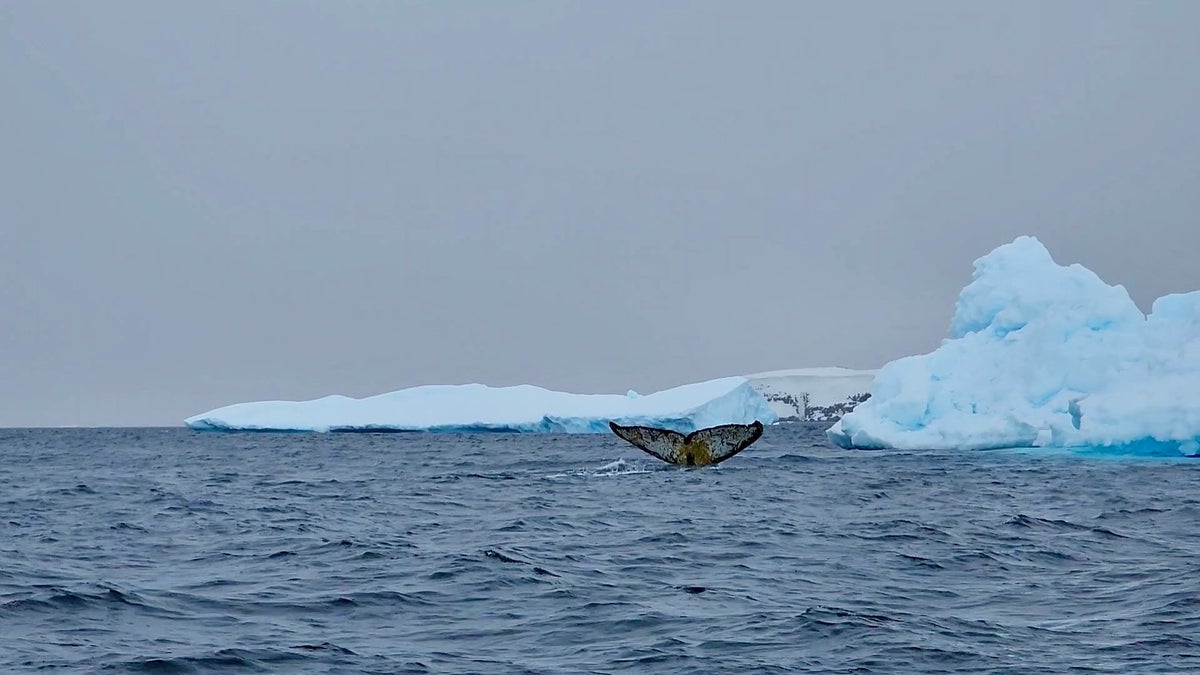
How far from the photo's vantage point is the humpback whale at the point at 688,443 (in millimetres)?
27672

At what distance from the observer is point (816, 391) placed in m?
128

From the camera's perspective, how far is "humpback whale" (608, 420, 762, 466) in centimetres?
Answer: 2767

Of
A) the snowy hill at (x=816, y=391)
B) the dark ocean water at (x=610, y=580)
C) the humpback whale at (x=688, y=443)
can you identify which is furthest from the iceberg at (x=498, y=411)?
the snowy hill at (x=816, y=391)

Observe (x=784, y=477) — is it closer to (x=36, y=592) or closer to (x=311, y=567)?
(x=311, y=567)

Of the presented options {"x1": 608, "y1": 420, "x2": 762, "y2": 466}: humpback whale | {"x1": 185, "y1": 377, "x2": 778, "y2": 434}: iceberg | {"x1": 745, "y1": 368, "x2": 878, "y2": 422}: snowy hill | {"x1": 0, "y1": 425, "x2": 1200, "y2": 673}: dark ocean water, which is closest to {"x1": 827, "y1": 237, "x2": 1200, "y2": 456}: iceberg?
{"x1": 608, "y1": 420, "x2": 762, "y2": 466}: humpback whale

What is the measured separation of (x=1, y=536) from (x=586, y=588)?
8.04 meters

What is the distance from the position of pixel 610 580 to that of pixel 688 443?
18569 millimetres

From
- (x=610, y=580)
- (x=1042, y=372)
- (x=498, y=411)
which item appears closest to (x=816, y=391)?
(x=498, y=411)

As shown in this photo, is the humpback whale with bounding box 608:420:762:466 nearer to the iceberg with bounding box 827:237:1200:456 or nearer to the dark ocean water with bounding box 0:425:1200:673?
the dark ocean water with bounding box 0:425:1200:673

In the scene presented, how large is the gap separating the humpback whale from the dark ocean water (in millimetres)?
5255

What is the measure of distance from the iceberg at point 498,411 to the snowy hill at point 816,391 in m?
58.3

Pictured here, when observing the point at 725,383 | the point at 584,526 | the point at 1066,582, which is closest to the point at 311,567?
the point at 584,526

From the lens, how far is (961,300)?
39.3 meters

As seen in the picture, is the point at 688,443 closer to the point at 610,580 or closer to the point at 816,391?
the point at 610,580
